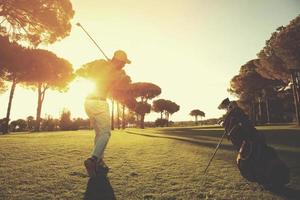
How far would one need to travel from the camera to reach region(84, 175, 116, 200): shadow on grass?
143 inches

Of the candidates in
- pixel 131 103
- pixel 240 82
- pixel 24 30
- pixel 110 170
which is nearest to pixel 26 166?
pixel 110 170

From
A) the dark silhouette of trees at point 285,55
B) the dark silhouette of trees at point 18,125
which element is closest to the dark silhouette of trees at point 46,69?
the dark silhouette of trees at point 18,125

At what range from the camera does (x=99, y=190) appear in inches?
156

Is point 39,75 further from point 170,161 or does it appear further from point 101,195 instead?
point 101,195

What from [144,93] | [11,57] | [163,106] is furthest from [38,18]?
[163,106]

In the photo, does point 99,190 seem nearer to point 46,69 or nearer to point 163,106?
point 46,69

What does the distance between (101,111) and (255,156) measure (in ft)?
10.5

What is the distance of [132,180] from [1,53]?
2255 cm

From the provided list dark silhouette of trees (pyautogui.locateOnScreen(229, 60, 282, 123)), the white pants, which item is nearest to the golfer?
the white pants

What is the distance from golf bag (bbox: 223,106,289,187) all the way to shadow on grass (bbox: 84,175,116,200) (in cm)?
240

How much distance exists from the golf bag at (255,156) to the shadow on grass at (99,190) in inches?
94.6

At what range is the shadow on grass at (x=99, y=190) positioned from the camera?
11.9 ft

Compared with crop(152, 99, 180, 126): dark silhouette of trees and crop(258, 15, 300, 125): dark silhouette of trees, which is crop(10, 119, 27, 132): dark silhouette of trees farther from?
crop(152, 99, 180, 126): dark silhouette of trees

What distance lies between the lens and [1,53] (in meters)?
22.2
